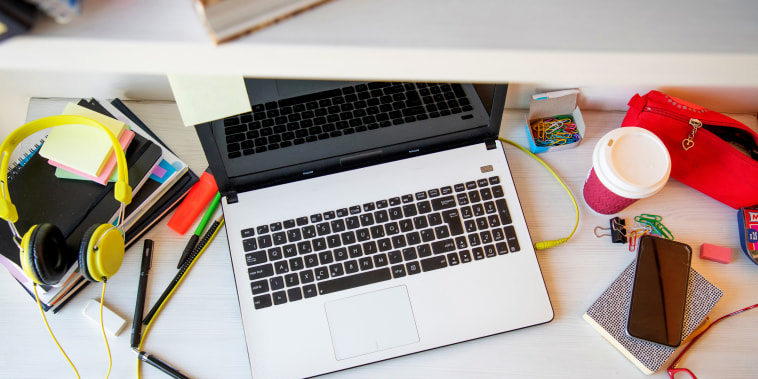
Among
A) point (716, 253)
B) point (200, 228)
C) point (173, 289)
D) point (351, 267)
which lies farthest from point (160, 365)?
point (716, 253)

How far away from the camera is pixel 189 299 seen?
0.83m

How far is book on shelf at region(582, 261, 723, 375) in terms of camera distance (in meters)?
0.77

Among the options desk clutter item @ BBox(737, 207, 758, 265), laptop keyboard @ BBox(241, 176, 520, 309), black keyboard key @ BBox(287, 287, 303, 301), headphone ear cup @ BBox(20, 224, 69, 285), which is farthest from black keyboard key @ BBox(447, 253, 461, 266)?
headphone ear cup @ BBox(20, 224, 69, 285)

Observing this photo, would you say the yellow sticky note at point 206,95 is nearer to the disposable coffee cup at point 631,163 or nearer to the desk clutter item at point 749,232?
the disposable coffee cup at point 631,163

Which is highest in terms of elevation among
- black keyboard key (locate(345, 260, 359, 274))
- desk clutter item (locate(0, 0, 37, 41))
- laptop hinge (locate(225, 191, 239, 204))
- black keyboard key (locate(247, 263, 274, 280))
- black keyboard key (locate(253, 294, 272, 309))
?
desk clutter item (locate(0, 0, 37, 41))

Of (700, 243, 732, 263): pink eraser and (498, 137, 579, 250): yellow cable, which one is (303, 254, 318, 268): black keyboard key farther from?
(700, 243, 732, 263): pink eraser

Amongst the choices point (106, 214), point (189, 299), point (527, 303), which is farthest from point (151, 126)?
point (527, 303)

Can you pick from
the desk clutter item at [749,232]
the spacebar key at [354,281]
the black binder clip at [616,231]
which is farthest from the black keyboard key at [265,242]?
the desk clutter item at [749,232]

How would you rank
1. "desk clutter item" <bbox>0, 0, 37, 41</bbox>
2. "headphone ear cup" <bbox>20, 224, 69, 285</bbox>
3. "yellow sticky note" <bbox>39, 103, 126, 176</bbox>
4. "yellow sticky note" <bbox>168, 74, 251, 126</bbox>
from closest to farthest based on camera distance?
1. "desk clutter item" <bbox>0, 0, 37, 41</bbox>
2. "yellow sticky note" <bbox>168, 74, 251, 126</bbox>
3. "headphone ear cup" <bbox>20, 224, 69, 285</bbox>
4. "yellow sticky note" <bbox>39, 103, 126, 176</bbox>

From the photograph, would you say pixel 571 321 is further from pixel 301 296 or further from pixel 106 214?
pixel 106 214

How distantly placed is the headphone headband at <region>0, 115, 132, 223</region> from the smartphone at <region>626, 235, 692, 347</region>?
78 centimetres

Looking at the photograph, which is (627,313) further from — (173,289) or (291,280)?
(173,289)

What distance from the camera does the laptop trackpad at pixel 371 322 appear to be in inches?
30.4

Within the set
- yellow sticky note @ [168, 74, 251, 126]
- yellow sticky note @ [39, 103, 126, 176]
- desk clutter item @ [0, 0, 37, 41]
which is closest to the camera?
desk clutter item @ [0, 0, 37, 41]
